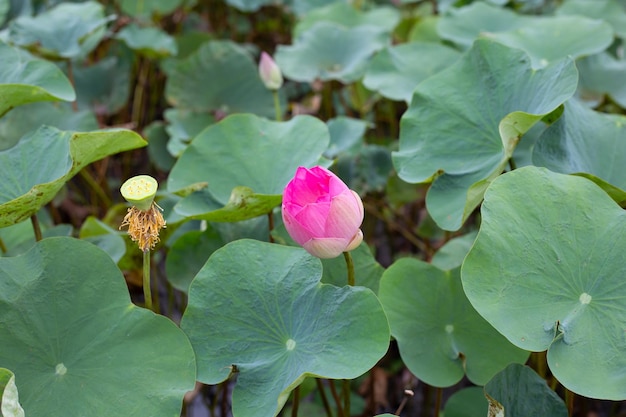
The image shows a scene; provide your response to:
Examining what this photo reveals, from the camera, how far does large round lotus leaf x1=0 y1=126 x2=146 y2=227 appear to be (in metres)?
0.93

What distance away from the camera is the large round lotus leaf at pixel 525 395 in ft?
2.82

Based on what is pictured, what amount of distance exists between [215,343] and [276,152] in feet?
1.26

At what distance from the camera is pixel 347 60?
1.68 m

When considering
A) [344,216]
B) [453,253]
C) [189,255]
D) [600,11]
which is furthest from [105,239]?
[600,11]

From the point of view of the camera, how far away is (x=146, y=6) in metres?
2.28

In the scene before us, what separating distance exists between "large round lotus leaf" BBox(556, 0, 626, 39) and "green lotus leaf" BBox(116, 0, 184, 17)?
1.24 meters

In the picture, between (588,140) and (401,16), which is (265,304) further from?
(401,16)

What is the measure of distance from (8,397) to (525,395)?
1.97 ft

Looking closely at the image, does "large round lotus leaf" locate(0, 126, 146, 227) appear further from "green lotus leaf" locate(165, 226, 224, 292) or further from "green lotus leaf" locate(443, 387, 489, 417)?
"green lotus leaf" locate(443, 387, 489, 417)

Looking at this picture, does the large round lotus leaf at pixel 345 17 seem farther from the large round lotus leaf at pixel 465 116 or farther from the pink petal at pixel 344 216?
the pink petal at pixel 344 216

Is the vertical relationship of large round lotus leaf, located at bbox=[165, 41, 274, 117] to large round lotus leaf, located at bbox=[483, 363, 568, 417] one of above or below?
below

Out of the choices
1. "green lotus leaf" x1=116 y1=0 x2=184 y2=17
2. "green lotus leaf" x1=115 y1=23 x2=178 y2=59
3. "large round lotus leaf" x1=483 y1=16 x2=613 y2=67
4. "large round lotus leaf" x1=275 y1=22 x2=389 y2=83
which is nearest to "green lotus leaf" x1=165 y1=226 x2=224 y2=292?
"large round lotus leaf" x1=275 y1=22 x2=389 y2=83

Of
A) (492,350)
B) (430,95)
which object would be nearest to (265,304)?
(492,350)

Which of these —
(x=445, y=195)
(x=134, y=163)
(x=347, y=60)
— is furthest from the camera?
(x=134, y=163)
